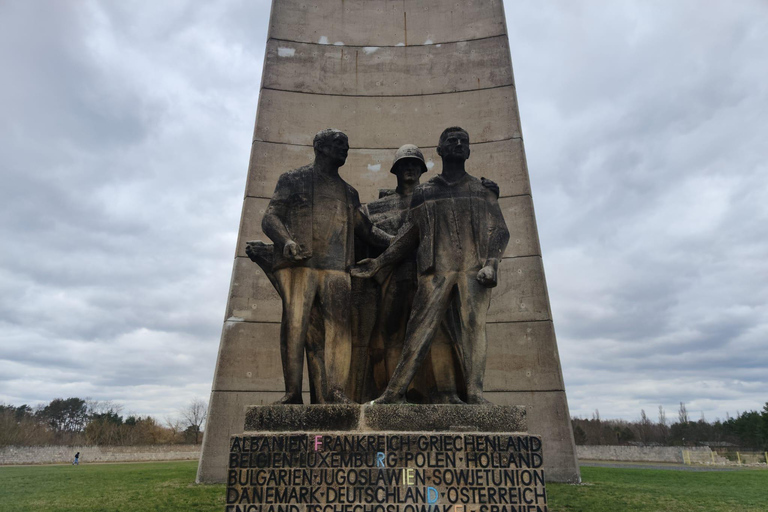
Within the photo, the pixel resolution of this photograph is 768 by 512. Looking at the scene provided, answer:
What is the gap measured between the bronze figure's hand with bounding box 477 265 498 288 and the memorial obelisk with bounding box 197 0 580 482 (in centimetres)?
511

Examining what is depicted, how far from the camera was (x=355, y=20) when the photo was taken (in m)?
11.3

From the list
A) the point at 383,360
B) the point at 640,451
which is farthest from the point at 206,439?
the point at 640,451

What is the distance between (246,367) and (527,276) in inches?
210

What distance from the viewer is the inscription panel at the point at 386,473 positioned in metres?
3.51

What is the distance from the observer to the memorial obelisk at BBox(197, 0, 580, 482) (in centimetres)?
869

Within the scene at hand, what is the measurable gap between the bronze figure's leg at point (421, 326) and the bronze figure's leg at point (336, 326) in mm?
430

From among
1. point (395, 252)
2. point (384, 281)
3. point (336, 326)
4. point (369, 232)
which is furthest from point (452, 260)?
point (336, 326)

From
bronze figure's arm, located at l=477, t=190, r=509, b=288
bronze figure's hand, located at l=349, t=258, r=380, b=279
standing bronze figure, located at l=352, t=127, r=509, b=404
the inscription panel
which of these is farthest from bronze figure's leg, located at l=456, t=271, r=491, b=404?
bronze figure's hand, located at l=349, t=258, r=380, b=279

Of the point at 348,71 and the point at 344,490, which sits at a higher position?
the point at 348,71

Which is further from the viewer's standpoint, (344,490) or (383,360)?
(383,360)

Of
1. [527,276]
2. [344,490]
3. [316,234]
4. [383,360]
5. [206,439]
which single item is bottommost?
[344,490]

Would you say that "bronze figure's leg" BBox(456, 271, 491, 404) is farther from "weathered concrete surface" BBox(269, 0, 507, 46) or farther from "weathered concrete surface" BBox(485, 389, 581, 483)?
"weathered concrete surface" BBox(269, 0, 507, 46)

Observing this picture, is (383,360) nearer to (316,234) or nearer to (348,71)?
(316,234)

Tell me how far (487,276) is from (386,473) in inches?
68.3
